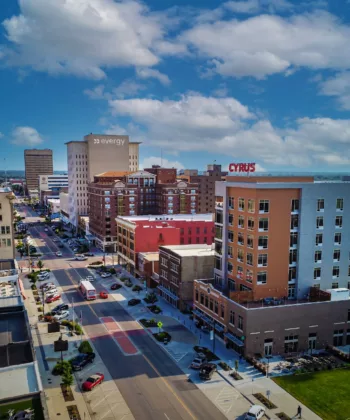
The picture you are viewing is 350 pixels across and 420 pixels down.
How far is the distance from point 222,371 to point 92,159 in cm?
14251

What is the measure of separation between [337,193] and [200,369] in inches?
1429

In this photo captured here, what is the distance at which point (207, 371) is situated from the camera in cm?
5484

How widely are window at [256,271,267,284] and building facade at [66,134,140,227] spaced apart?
130m

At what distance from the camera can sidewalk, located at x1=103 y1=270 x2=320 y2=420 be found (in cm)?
4872

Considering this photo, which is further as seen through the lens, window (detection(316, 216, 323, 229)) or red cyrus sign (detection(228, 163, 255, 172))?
window (detection(316, 216, 323, 229))

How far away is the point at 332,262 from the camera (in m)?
70.4

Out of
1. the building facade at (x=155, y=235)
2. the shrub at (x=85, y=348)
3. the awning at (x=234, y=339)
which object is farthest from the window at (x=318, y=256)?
the building facade at (x=155, y=235)

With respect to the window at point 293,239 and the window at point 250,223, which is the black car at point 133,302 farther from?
the window at point 293,239

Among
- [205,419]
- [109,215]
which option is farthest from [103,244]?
[205,419]

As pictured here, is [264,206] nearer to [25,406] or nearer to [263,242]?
[263,242]

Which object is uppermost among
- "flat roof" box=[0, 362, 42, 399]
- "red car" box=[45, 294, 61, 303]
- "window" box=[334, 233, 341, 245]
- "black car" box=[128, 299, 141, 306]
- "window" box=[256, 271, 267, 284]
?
"window" box=[334, 233, 341, 245]

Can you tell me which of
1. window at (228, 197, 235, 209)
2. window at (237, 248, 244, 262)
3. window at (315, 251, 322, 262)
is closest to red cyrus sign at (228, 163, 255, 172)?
window at (228, 197, 235, 209)

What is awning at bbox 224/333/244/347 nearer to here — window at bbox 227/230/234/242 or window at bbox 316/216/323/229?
window at bbox 227/230/234/242

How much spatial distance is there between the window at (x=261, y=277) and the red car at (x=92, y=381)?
27762mm
